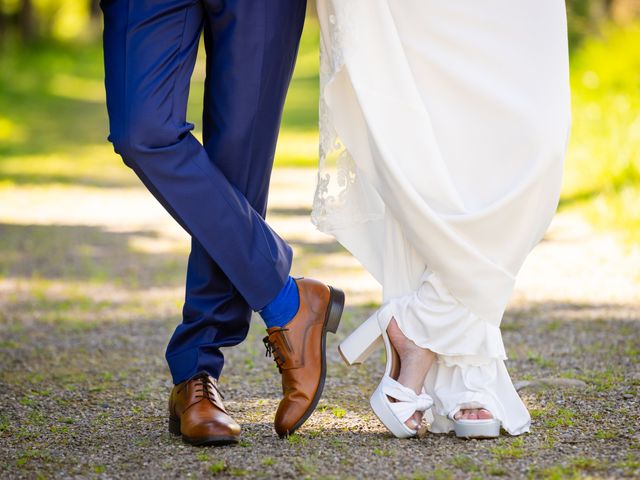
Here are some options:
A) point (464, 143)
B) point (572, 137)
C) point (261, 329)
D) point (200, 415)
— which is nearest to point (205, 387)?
point (200, 415)

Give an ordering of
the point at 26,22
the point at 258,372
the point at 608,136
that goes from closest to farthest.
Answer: the point at 258,372, the point at 608,136, the point at 26,22

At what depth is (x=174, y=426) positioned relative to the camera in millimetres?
2838

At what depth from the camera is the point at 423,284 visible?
9.09ft

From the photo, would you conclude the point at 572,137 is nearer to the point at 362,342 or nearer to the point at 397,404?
the point at 362,342

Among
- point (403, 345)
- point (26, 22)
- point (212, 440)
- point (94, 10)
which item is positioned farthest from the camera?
point (94, 10)

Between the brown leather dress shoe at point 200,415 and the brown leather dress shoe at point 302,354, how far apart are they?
151mm

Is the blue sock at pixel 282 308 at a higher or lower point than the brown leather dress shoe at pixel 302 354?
higher

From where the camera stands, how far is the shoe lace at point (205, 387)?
2.77m

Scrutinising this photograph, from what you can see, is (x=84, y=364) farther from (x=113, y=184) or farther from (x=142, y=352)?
(x=113, y=184)

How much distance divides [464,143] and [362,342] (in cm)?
61

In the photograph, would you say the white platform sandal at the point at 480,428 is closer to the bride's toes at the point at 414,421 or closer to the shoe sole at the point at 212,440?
the bride's toes at the point at 414,421

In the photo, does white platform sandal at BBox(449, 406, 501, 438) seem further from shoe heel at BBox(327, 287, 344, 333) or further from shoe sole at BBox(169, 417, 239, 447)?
shoe sole at BBox(169, 417, 239, 447)

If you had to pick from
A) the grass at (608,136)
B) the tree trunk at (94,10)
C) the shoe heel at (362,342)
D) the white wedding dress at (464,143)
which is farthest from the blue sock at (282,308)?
the tree trunk at (94,10)

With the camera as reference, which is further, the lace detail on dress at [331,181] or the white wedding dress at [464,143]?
the lace detail on dress at [331,181]
